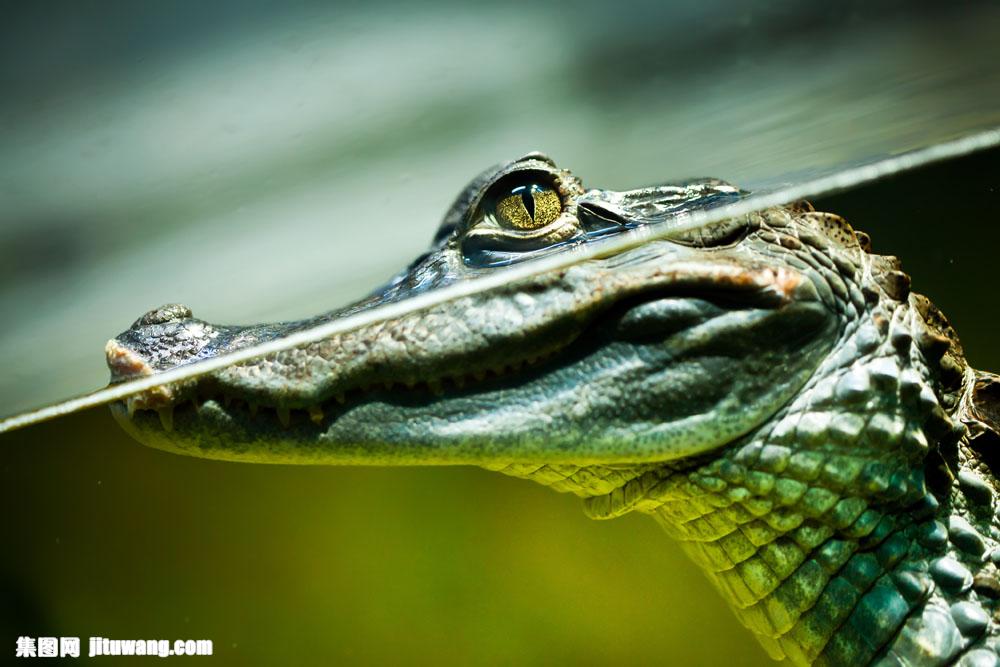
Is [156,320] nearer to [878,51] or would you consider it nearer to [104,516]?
[878,51]

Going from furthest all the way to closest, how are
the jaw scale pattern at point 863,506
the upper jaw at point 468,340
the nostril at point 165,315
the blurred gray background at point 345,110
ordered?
A: the jaw scale pattern at point 863,506
the upper jaw at point 468,340
the nostril at point 165,315
the blurred gray background at point 345,110

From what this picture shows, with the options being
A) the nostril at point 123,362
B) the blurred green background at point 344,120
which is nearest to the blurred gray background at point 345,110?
the blurred green background at point 344,120

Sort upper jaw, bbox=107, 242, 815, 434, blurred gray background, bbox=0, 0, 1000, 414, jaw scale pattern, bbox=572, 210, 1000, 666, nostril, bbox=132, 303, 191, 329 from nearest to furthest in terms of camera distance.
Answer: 1. blurred gray background, bbox=0, 0, 1000, 414
2. nostril, bbox=132, 303, 191, 329
3. upper jaw, bbox=107, 242, 815, 434
4. jaw scale pattern, bbox=572, 210, 1000, 666

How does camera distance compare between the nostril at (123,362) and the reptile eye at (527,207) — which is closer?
the nostril at (123,362)

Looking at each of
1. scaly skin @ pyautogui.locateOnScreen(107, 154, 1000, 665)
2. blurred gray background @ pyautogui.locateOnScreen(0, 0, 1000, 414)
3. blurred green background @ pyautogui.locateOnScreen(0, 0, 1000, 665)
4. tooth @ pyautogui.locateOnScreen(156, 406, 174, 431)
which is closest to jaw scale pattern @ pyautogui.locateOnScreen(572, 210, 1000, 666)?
scaly skin @ pyautogui.locateOnScreen(107, 154, 1000, 665)

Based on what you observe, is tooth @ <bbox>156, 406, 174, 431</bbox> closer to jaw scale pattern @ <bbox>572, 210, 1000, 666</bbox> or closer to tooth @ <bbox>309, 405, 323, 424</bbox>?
tooth @ <bbox>309, 405, 323, 424</bbox>

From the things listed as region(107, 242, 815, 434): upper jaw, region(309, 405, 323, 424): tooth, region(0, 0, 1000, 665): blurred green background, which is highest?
region(0, 0, 1000, 665): blurred green background

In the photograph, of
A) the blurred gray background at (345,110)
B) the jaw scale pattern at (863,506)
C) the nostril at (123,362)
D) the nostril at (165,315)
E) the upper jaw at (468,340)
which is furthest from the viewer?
the jaw scale pattern at (863,506)

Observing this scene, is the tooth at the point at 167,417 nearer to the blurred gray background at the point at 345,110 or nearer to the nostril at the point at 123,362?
the nostril at the point at 123,362
